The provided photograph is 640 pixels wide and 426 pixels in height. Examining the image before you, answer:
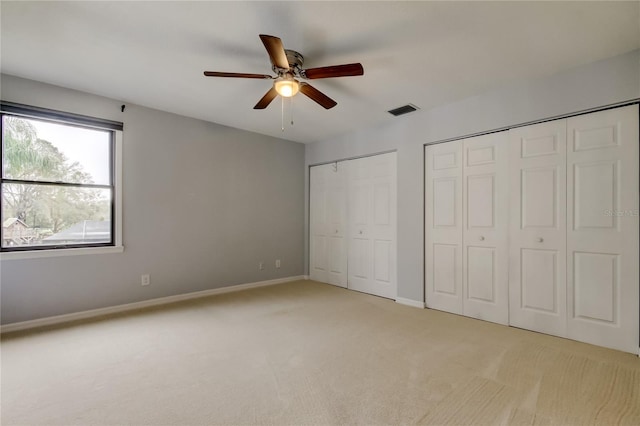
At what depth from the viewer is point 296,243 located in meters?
5.31

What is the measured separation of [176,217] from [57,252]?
125cm

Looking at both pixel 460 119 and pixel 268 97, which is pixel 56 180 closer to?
pixel 268 97

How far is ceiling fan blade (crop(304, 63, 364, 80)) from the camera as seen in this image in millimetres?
2080

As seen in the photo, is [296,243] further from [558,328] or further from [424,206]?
[558,328]

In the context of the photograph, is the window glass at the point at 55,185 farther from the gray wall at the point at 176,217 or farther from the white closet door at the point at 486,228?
the white closet door at the point at 486,228

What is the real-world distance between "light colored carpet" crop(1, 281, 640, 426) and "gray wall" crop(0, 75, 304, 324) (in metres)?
0.47

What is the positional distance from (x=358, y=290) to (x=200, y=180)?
114 inches

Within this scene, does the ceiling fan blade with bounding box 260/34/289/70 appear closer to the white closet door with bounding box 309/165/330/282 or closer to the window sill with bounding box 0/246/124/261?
the window sill with bounding box 0/246/124/261

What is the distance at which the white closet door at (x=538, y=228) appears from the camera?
2.78m

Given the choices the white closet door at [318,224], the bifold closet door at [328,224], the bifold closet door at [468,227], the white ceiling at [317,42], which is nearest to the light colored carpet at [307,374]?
the bifold closet door at [468,227]

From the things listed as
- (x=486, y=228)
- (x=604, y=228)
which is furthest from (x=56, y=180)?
(x=604, y=228)

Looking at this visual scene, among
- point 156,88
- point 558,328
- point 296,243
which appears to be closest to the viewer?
point 558,328

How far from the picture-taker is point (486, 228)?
10.7 feet

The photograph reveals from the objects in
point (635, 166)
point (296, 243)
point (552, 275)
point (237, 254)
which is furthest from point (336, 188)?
point (635, 166)
